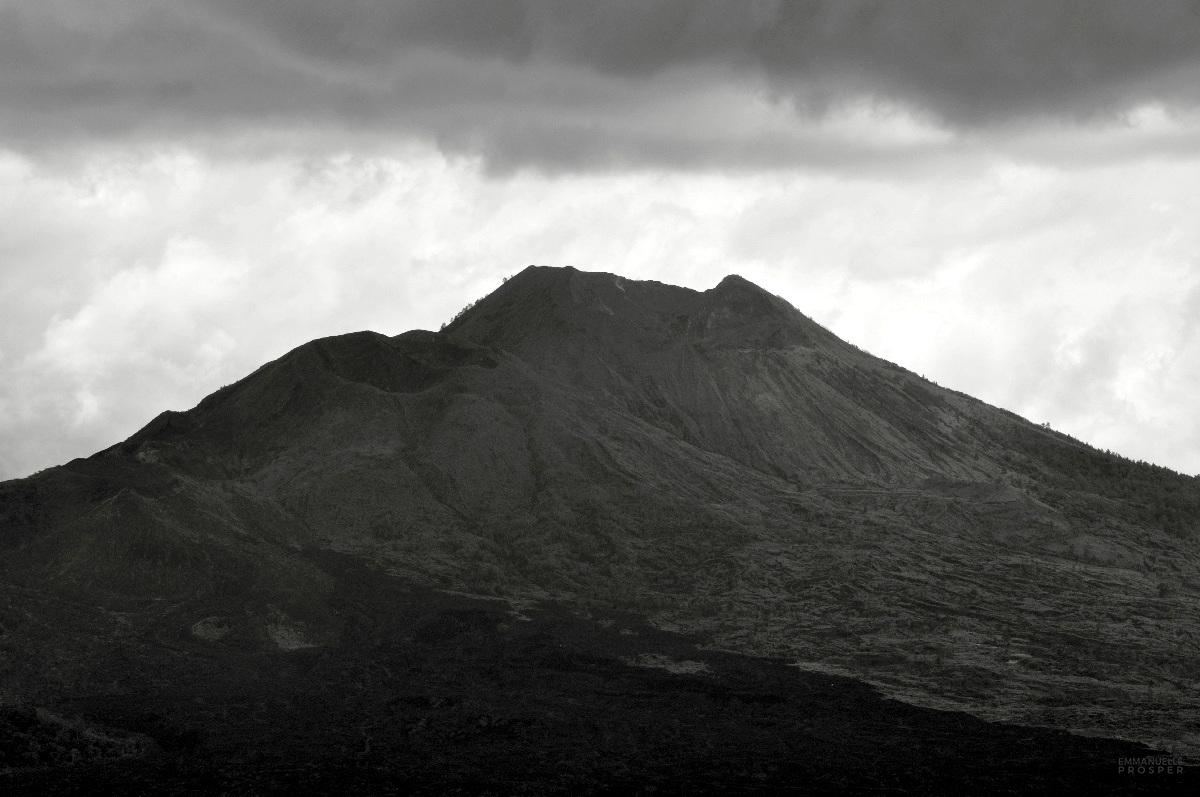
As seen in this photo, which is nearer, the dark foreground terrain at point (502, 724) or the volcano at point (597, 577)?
the dark foreground terrain at point (502, 724)

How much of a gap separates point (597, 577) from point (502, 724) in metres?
31.3

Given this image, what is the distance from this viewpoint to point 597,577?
304ft

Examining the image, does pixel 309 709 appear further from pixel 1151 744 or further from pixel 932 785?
pixel 1151 744

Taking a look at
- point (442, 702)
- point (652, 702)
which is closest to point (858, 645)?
point (652, 702)

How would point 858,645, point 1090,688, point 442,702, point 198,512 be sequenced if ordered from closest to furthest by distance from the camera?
1. point 442,702
2. point 1090,688
3. point 858,645
4. point 198,512

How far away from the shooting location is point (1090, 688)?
239 feet

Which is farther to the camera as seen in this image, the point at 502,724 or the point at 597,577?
the point at 597,577

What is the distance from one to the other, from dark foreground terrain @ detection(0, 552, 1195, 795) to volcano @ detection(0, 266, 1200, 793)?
10.3 inches

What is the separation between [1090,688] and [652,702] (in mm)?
23857

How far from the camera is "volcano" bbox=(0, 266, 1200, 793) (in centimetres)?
5828

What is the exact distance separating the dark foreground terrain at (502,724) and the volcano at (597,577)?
26 centimetres

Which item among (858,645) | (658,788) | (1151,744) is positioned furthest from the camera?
(858,645)

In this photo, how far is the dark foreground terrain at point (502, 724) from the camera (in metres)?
53.5

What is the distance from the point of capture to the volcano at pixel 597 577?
58.3 metres
